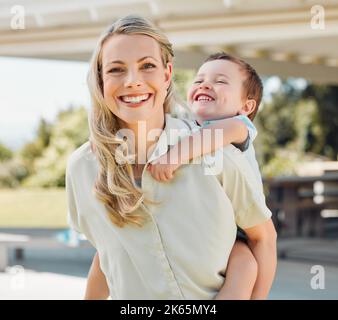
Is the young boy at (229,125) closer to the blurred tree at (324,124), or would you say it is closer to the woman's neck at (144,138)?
the woman's neck at (144,138)

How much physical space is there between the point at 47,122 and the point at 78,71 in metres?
3.19

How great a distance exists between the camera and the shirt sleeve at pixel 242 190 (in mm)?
1435

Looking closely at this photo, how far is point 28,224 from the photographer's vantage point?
46.6 ft

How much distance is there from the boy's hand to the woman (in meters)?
0.02

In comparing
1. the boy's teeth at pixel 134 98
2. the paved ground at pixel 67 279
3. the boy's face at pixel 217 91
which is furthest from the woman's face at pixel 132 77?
the paved ground at pixel 67 279

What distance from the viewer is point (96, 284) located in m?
1.68

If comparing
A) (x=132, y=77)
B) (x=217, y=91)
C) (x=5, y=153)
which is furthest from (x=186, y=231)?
(x=5, y=153)

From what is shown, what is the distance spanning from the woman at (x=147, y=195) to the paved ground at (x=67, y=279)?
418cm

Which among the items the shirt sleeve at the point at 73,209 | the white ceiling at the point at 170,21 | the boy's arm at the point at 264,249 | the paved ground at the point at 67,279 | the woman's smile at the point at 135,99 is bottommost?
the paved ground at the point at 67,279

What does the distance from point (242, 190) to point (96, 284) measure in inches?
17.0

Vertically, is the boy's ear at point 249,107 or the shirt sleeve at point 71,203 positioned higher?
the boy's ear at point 249,107

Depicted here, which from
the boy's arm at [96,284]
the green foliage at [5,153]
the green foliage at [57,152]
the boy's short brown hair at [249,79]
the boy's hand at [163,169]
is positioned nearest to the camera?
the boy's hand at [163,169]

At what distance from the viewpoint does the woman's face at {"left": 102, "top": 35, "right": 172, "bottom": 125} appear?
4.83 ft
